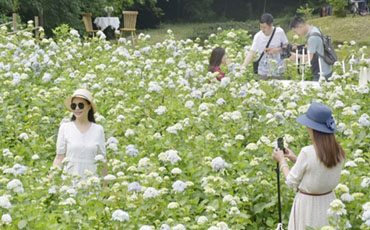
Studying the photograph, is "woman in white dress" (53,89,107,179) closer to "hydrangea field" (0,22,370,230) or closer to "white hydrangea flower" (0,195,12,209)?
"hydrangea field" (0,22,370,230)

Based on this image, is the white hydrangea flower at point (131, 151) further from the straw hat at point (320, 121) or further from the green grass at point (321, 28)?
the green grass at point (321, 28)

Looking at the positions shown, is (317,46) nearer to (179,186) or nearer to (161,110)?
(161,110)

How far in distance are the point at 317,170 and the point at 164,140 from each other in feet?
6.35

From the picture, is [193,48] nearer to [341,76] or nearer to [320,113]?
[341,76]

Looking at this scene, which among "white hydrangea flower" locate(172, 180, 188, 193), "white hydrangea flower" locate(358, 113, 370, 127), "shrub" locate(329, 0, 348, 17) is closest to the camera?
"white hydrangea flower" locate(172, 180, 188, 193)

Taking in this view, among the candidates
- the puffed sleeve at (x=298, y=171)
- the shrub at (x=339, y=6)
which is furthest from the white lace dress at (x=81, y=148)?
the shrub at (x=339, y=6)

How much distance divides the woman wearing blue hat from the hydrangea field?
0.58ft

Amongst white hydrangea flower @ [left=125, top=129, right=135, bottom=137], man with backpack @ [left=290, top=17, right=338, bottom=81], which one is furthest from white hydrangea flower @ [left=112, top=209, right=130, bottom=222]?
man with backpack @ [left=290, top=17, right=338, bottom=81]

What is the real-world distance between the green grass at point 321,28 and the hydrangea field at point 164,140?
823cm

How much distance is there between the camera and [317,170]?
12.6 feet

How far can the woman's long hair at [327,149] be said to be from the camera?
382 cm

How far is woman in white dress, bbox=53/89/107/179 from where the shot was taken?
4.76m

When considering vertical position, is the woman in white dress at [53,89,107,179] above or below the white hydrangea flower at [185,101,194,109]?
above

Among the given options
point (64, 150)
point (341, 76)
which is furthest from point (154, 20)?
point (64, 150)
